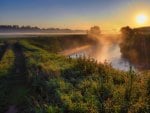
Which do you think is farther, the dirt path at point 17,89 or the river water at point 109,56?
the river water at point 109,56

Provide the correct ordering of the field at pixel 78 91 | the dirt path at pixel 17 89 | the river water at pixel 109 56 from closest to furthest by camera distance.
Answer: the field at pixel 78 91 < the dirt path at pixel 17 89 < the river water at pixel 109 56

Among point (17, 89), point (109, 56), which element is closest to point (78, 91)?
point (17, 89)

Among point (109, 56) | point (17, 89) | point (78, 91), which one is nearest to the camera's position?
point (78, 91)

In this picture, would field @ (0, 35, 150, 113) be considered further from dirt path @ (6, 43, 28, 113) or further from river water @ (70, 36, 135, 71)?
river water @ (70, 36, 135, 71)

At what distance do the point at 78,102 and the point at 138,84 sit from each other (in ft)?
9.14

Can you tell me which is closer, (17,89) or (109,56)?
(17,89)

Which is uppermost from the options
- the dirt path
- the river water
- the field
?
the field

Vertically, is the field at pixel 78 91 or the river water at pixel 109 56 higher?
the field at pixel 78 91

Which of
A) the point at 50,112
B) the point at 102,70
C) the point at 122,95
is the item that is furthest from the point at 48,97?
the point at 102,70

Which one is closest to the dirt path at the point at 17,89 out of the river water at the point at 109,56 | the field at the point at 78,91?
the field at the point at 78,91

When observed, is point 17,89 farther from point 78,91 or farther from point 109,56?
point 109,56

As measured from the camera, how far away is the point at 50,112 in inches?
448

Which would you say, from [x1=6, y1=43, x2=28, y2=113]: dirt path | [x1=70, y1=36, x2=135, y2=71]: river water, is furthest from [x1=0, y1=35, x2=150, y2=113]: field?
[x1=70, y1=36, x2=135, y2=71]: river water

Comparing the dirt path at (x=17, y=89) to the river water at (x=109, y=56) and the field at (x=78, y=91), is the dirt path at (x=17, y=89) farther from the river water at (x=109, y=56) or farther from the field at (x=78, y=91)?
the river water at (x=109, y=56)
